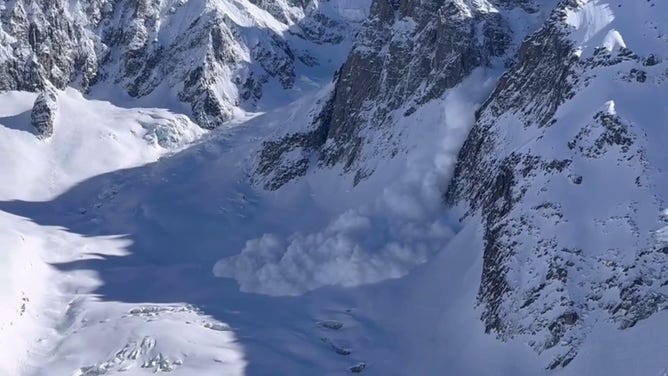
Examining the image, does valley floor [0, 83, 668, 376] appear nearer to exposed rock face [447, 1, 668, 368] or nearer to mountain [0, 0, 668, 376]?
mountain [0, 0, 668, 376]

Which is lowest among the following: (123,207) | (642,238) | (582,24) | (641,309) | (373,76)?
(123,207)

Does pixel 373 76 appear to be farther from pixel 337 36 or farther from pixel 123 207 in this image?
pixel 337 36

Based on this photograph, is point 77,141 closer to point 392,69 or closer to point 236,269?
point 392,69

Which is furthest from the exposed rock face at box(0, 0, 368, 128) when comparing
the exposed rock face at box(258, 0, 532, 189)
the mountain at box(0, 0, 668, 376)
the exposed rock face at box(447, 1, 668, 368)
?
the exposed rock face at box(447, 1, 668, 368)

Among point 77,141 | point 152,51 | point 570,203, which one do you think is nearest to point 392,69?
point 77,141

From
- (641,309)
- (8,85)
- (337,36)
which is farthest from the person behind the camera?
(337,36)

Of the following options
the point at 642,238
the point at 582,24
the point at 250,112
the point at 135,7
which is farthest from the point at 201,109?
the point at 642,238
